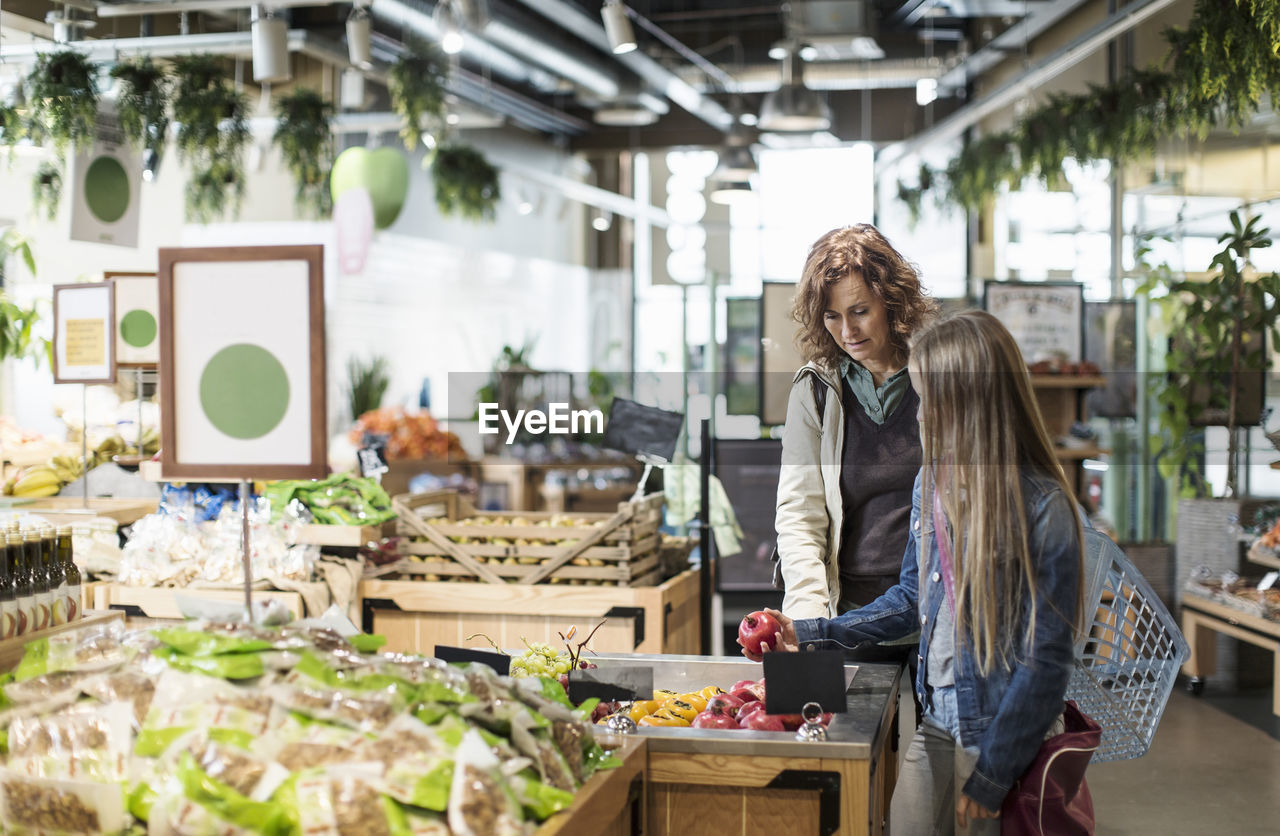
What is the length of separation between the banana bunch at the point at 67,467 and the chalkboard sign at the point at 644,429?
248 centimetres

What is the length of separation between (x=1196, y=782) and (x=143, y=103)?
5.60 m

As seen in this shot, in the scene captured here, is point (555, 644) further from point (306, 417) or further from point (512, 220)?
point (512, 220)

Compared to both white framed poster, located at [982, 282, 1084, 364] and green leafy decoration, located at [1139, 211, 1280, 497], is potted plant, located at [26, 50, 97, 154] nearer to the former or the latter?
white framed poster, located at [982, 282, 1084, 364]

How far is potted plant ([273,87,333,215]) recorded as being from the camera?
7.07 metres

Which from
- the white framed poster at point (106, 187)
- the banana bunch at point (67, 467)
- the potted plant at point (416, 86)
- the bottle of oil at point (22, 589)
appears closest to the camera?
the bottle of oil at point (22, 589)

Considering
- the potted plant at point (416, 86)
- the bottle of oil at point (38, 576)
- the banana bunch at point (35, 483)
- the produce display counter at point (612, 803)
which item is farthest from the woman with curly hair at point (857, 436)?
the potted plant at point (416, 86)

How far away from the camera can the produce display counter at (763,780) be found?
186cm

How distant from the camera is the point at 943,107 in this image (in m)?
12.6

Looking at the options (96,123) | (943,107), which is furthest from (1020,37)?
(96,123)

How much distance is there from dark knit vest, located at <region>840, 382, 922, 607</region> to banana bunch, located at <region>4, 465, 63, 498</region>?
366cm

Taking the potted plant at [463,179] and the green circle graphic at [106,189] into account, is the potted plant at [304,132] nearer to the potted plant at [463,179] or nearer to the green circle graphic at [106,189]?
the potted plant at [463,179]

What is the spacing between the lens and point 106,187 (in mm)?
5234

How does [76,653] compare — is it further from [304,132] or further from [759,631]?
[304,132]

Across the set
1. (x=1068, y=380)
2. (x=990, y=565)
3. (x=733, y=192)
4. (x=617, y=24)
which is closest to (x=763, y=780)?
(x=990, y=565)
